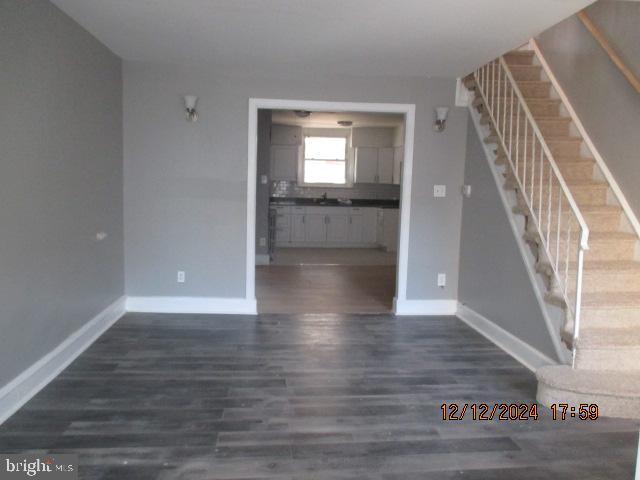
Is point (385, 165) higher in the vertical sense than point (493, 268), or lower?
higher

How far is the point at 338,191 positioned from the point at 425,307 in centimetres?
534

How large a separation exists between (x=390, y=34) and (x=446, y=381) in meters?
2.42

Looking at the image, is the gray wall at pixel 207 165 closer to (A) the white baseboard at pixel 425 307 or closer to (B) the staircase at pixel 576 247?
(A) the white baseboard at pixel 425 307

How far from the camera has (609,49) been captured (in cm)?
396

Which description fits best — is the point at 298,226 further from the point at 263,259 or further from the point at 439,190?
the point at 439,190

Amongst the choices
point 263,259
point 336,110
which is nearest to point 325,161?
point 263,259

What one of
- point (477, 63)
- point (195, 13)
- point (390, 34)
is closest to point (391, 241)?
point (477, 63)

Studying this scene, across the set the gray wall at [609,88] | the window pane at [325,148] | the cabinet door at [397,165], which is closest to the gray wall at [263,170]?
→ the window pane at [325,148]

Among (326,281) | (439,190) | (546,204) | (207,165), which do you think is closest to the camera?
(546,204)

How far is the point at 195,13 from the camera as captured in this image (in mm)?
3152

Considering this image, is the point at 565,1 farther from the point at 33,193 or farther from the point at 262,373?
the point at 33,193

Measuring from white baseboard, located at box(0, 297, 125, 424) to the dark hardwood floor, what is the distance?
0.06m

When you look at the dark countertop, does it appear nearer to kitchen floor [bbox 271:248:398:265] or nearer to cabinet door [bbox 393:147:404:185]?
cabinet door [bbox 393:147:404:185]

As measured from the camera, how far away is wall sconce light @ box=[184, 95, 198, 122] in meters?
4.49
